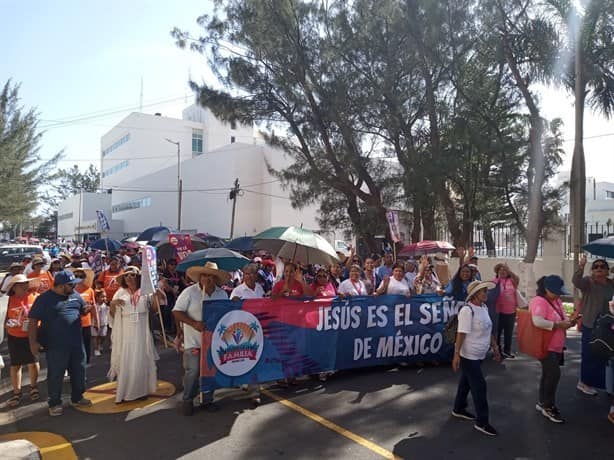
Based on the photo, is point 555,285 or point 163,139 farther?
point 163,139

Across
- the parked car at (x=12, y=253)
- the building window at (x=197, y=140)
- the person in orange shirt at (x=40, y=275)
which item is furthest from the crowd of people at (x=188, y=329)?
the building window at (x=197, y=140)

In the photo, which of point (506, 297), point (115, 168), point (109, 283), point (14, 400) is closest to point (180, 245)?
point (109, 283)

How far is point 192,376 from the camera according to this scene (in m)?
5.58

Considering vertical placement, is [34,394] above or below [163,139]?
below

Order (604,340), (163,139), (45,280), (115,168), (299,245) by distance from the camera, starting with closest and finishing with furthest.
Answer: (604,340)
(299,245)
(45,280)
(163,139)
(115,168)

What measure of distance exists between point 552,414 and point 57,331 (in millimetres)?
5628

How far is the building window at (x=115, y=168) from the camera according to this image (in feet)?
224

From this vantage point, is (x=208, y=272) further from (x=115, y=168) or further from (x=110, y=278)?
(x=115, y=168)

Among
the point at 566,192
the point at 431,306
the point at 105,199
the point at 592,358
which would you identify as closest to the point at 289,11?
the point at 566,192

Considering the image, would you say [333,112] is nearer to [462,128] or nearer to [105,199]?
[462,128]

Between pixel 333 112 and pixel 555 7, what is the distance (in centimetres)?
730

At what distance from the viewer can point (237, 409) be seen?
5746mm

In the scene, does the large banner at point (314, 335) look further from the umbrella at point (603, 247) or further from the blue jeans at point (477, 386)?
the blue jeans at point (477, 386)

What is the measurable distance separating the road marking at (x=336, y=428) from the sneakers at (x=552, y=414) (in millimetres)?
1975
